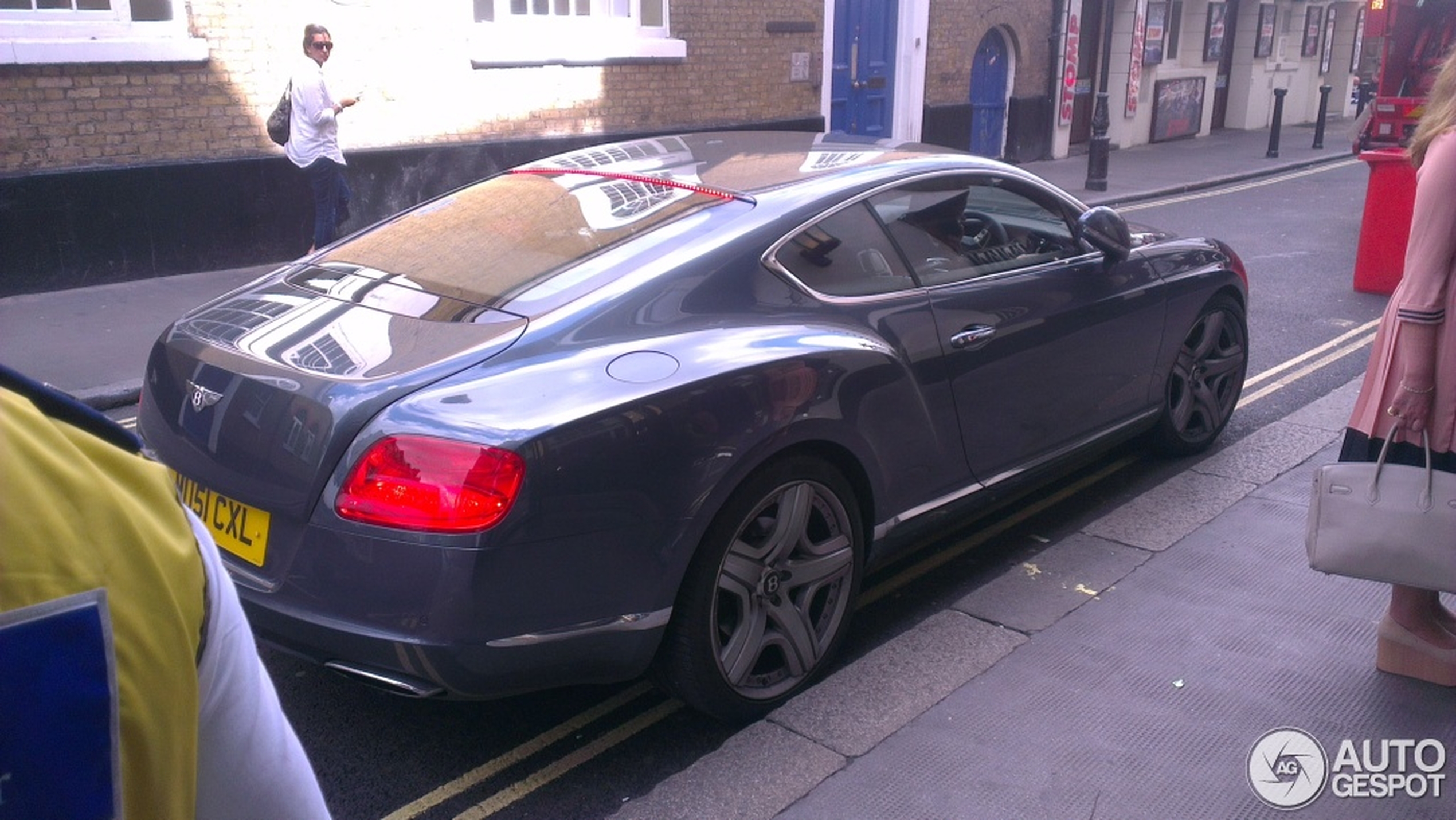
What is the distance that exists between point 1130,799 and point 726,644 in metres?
1.11

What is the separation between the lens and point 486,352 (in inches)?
→ 122

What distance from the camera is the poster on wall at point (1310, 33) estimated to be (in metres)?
29.5

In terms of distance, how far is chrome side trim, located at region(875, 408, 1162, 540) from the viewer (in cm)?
388

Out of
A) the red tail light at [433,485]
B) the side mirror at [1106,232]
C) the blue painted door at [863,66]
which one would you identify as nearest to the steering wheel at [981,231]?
the side mirror at [1106,232]

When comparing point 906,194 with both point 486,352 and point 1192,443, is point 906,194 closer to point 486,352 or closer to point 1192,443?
point 486,352

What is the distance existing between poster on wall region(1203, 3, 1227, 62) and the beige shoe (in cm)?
2429

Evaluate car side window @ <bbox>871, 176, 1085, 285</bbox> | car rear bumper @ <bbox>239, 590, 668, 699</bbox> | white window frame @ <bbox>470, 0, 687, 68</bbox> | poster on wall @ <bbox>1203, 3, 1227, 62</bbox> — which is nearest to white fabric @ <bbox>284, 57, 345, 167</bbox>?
white window frame @ <bbox>470, 0, 687, 68</bbox>

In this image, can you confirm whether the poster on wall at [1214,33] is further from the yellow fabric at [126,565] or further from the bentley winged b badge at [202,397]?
the yellow fabric at [126,565]

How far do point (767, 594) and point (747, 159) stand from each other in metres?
1.68

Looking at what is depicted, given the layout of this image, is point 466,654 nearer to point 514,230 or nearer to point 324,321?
point 324,321

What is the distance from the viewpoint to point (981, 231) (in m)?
4.49

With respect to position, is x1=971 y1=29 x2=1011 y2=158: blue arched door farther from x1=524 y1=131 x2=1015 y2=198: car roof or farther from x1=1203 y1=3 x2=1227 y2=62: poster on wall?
x1=524 y1=131 x2=1015 y2=198: car roof

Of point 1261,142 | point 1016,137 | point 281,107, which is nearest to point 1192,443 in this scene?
point 281,107

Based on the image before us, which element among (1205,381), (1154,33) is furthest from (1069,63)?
(1205,381)
